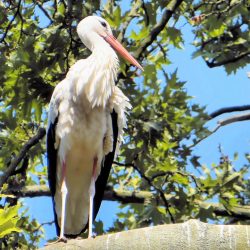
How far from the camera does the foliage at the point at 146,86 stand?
25.7 feet

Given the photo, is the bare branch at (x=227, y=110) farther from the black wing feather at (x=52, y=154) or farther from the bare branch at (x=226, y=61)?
the black wing feather at (x=52, y=154)

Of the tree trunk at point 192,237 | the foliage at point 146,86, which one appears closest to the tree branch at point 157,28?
the foliage at point 146,86

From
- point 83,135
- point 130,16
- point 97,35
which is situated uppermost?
point 130,16

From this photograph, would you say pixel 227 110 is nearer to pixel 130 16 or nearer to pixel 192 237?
pixel 130 16

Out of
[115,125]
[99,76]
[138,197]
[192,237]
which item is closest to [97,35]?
[99,76]

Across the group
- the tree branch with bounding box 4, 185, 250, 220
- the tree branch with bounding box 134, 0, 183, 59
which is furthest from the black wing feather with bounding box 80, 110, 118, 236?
the tree branch with bounding box 134, 0, 183, 59

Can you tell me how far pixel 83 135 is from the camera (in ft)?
21.3

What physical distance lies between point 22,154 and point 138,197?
1665mm

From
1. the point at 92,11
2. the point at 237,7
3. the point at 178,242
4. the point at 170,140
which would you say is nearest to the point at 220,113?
the point at 170,140

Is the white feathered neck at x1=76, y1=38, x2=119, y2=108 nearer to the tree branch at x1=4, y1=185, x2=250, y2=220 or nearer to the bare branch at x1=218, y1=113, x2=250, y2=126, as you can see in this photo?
the bare branch at x1=218, y1=113, x2=250, y2=126

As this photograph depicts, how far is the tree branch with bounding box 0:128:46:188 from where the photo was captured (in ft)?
24.7

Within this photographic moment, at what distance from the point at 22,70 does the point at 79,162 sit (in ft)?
4.99

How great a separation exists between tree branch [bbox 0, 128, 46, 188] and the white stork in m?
0.77

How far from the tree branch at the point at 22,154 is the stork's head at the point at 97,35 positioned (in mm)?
1170
